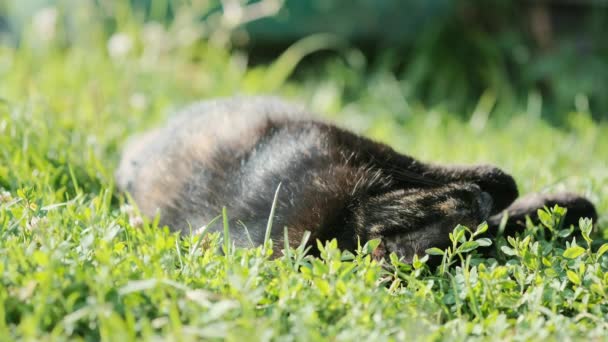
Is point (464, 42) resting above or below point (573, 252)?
below

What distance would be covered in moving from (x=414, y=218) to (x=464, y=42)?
398 cm

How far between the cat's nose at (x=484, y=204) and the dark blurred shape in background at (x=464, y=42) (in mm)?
2974

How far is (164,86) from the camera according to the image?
15.9 feet

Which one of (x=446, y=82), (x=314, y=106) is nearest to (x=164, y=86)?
(x=314, y=106)

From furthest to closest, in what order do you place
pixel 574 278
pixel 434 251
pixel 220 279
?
pixel 434 251 → pixel 574 278 → pixel 220 279

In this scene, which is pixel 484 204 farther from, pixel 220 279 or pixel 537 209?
pixel 220 279

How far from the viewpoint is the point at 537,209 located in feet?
9.10

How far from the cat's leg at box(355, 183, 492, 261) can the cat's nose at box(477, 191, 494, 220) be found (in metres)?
0.03

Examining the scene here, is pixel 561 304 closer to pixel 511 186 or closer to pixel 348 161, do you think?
pixel 511 186

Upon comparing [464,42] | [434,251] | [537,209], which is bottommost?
[464,42]

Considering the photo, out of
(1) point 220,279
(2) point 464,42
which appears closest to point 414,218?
(1) point 220,279

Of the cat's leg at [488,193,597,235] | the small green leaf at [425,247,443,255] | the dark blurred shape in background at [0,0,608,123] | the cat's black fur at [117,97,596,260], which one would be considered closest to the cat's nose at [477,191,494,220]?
the cat's black fur at [117,97,596,260]

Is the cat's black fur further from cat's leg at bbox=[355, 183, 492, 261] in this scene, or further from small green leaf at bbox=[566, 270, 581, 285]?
small green leaf at bbox=[566, 270, 581, 285]

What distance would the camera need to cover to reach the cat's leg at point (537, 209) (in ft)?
9.14
